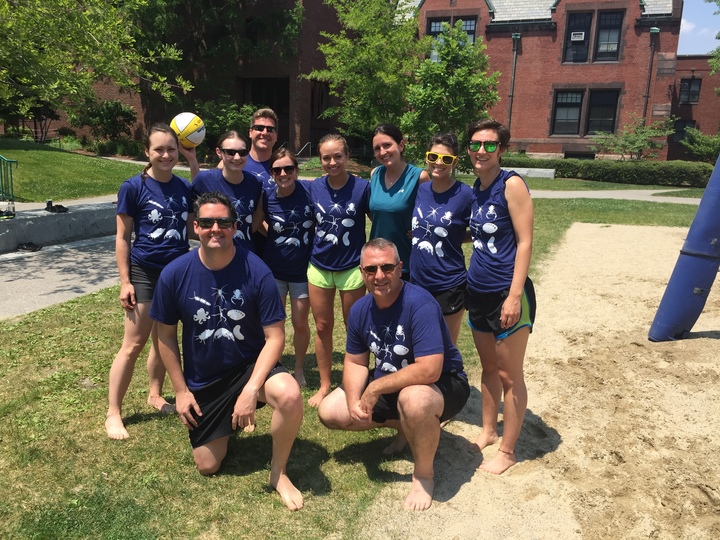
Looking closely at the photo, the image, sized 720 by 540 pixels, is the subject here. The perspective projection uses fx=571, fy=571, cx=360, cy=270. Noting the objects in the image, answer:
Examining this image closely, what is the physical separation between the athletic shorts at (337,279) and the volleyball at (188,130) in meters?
1.43

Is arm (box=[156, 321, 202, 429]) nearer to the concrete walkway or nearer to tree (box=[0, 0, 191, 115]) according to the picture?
the concrete walkway

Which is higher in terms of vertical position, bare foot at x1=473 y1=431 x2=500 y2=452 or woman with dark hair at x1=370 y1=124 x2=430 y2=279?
woman with dark hair at x1=370 y1=124 x2=430 y2=279

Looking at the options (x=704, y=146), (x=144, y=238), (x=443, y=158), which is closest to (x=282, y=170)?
(x=144, y=238)

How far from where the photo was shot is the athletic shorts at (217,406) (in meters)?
3.37

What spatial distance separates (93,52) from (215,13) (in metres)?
21.4

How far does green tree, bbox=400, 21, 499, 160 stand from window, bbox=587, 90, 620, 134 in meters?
17.4

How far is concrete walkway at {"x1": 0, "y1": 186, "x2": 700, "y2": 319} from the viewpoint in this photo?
7.05m

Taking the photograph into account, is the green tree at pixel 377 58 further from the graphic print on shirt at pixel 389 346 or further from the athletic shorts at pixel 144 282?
the graphic print on shirt at pixel 389 346

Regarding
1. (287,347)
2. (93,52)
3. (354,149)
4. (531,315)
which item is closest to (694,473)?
(531,315)

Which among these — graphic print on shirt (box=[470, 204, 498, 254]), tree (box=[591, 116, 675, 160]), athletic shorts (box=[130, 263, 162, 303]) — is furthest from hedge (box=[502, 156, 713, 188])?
athletic shorts (box=[130, 263, 162, 303])

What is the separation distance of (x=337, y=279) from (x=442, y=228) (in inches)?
38.7

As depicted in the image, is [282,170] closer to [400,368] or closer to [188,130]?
[188,130]

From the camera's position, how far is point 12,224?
899cm

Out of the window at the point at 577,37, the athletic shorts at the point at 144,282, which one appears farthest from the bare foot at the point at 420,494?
the window at the point at 577,37
